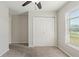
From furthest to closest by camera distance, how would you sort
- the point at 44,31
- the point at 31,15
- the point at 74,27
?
the point at 44,31 → the point at 31,15 → the point at 74,27

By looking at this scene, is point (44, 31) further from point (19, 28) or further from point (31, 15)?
point (19, 28)

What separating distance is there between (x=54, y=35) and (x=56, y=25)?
0.63 metres

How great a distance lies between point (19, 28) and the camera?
813 centimetres

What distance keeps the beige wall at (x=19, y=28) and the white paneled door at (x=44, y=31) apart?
1832 millimetres

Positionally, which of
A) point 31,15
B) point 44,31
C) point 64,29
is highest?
point 31,15

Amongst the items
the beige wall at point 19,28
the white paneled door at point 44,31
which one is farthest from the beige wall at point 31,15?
the beige wall at point 19,28

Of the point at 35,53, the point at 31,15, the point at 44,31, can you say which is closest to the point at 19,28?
the point at 31,15

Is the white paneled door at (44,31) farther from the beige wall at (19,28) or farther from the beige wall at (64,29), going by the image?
the beige wall at (19,28)

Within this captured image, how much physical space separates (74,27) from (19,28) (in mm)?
4818

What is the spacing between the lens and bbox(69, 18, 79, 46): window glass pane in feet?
13.3

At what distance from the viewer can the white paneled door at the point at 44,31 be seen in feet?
21.4

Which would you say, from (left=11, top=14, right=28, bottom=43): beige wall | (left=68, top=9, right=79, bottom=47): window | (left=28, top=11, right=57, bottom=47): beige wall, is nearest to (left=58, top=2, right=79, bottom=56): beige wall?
(left=68, top=9, right=79, bottom=47): window

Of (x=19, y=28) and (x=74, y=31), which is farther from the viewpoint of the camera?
(x=19, y=28)

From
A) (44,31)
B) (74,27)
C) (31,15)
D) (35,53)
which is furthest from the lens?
(44,31)
